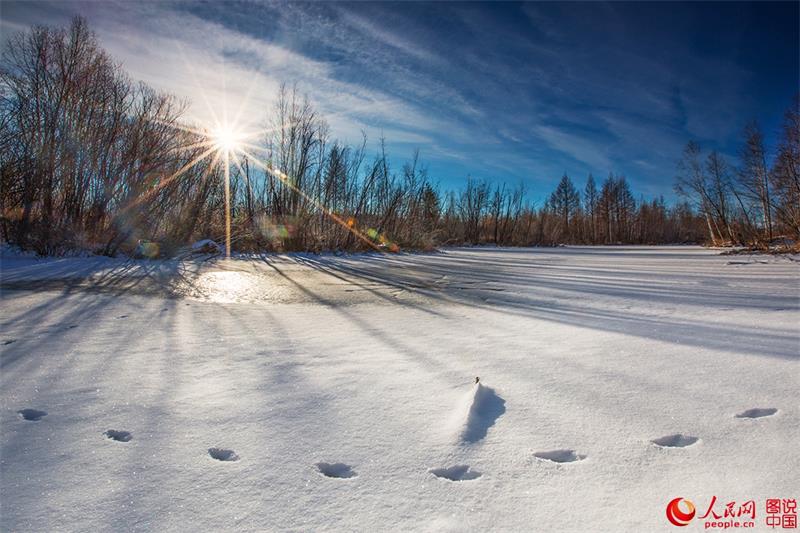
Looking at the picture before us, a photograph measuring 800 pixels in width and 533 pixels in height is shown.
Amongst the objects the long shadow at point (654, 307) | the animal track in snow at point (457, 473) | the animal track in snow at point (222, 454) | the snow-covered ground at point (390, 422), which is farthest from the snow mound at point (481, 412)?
the long shadow at point (654, 307)

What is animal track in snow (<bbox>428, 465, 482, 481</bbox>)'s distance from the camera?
2.86 feet

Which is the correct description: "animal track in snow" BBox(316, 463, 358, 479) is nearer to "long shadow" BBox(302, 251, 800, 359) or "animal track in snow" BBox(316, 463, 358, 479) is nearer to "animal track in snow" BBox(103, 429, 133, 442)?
"animal track in snow" BBox(103, 429, 133, 442)

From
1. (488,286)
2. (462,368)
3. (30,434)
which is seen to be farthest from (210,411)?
(488,286)

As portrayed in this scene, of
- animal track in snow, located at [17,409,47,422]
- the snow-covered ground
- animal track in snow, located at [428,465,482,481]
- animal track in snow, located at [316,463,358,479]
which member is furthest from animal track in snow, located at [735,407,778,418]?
animal track in snow, located at [17,409,47,422]

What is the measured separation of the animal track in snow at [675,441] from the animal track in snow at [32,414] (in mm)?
1768

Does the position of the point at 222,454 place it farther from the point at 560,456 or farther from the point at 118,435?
the point at 560,456

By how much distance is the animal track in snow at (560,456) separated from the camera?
92 cm

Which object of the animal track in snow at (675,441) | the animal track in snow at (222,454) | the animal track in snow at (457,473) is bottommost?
the animal track in snow at (222,454)

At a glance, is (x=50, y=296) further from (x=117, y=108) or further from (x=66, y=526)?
(x=117, y=108)

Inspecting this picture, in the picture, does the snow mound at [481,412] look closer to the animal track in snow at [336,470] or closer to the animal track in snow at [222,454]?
the animal track in snow at [336,470]

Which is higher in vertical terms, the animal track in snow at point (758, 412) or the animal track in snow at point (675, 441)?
the animal track in snow at point (758, 412)

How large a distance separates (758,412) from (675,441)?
0.36m

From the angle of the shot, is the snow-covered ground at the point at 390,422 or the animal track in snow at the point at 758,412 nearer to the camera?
the snow-covered ground at the point at 390,422

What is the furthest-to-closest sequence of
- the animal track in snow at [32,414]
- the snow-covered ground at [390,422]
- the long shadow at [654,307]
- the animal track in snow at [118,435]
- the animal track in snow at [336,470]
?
1. the long shadow at [654,307]
2. the animal track in snow at [32,414]
3. the animal track in snow at [118,435]
4. the animal track in snow at [336,470]
5. the snow-covered ground at [390,422]
